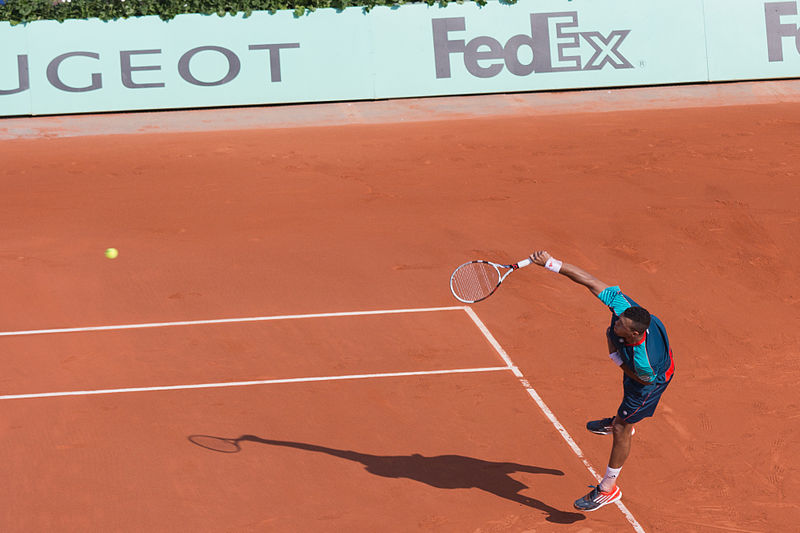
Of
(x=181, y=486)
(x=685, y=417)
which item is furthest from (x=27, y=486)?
(x=685, y=417)

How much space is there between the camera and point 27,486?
7.48 metres

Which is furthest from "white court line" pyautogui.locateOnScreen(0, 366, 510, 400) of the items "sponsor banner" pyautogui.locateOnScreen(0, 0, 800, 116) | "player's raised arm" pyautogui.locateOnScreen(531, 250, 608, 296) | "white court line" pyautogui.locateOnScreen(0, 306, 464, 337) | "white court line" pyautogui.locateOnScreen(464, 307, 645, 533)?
"sponsor banner" pyautogui.locateOnScreen(0, 0, 800, 116)

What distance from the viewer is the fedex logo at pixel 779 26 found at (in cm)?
1814

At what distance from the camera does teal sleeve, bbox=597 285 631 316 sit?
6762 mm

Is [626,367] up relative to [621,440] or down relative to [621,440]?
up

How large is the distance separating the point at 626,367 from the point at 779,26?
14387 millimetres

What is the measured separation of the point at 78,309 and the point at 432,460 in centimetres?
598

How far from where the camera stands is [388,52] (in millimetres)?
17906

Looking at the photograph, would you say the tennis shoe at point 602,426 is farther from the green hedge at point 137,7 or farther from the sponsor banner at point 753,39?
the sponsor banner at point 753,39

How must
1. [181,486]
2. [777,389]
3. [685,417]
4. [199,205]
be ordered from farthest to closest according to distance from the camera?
[199,205] → [777,389] → [685,417] → [181,486]

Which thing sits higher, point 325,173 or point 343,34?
point 343,34

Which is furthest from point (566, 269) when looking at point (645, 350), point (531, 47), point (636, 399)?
point (531, 47)

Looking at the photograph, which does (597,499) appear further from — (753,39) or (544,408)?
(753,39)

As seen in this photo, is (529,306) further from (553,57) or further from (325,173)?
(553,57)
